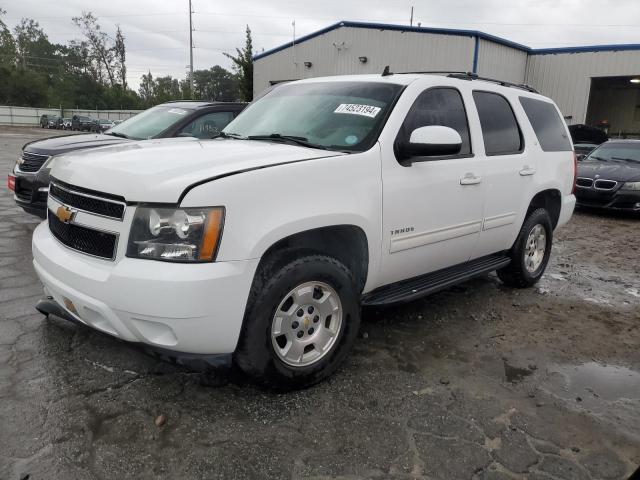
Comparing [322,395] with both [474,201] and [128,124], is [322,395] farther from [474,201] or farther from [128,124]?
[128,124]

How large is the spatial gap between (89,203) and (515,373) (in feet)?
9.16

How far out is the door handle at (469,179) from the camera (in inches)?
148

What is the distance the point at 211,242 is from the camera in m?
2.42

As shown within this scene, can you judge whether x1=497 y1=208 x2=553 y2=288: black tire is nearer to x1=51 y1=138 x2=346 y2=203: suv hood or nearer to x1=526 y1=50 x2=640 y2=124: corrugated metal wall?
x1=51 y1=138 x2=346 y2=203: suv hood

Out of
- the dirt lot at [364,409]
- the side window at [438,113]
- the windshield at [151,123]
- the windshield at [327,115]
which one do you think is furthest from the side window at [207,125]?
the side window at [438,113]

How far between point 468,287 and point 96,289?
3707mm

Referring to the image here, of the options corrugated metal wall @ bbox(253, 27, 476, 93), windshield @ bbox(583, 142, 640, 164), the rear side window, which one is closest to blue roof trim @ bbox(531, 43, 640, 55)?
corrugated metal wall @ bbox(253, 27, 476, 93)

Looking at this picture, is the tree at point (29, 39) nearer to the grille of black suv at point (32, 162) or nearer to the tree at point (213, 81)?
the tree at point (213, 81)

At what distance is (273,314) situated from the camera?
2695 mm

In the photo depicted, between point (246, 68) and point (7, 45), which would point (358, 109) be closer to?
point (246, 68)

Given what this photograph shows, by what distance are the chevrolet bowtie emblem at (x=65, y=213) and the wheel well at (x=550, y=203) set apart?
3870mm

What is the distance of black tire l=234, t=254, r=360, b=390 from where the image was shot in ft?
8.63

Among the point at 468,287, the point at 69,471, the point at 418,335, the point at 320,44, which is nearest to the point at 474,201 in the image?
the point at 418,335

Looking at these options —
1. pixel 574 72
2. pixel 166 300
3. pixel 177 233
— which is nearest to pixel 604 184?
pixel 177 233
